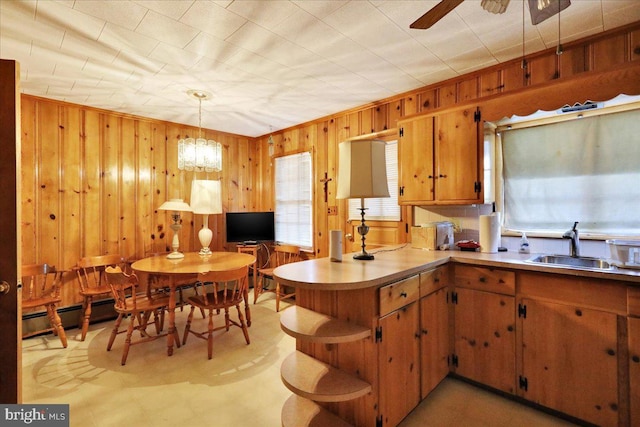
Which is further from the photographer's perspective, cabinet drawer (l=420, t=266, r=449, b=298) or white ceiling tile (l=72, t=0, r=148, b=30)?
cabinet drawer (l=420, t=266, r=449, b=298)

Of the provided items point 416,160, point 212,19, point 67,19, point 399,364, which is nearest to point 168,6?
point 212,19

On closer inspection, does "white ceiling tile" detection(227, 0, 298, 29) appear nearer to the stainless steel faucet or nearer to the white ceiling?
the white ceiling

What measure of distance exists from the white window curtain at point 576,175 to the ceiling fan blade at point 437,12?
5.68 feet

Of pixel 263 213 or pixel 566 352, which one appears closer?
pixel 566 352

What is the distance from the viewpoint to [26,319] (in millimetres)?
3207

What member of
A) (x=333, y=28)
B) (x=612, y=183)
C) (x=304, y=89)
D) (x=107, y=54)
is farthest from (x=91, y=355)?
(x=612, y=183)

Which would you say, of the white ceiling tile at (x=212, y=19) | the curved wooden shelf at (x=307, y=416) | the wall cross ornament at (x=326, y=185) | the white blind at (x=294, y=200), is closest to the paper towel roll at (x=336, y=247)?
the curved wooden shelf at (x=307, y=416)

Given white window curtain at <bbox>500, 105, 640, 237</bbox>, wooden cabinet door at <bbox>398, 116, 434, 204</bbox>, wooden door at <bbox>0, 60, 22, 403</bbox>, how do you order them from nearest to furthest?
wooden door at <bbox>0, 60, 22, 403</bbox> → white window curtain at <bbox>500, 105, 640, 237</bbox> → wooden cabinet door at <bbox>398, 116, 434, 204</bbox>

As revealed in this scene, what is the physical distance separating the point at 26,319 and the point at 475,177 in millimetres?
4750

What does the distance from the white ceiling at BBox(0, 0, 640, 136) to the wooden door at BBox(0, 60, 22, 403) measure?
0.75 meters

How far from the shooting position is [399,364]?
182 cm

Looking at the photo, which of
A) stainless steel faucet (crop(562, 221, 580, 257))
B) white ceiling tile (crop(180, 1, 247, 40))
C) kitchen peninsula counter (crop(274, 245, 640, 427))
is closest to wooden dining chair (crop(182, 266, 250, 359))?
kitchen peninsula counter (crop(274, 245, 640, 427))

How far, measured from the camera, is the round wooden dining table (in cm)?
281

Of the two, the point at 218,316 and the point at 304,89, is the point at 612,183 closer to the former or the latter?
the point at 304,89
